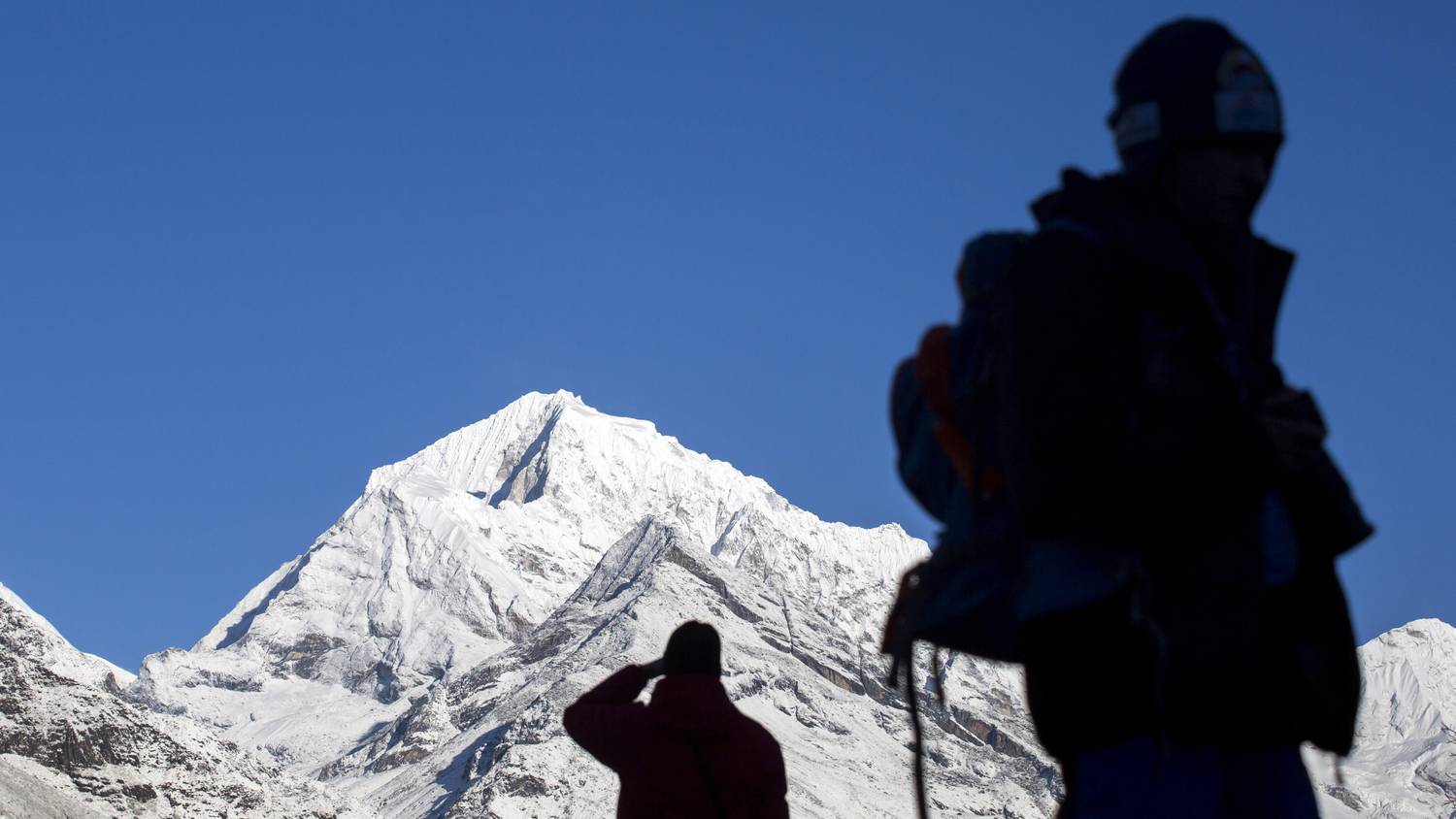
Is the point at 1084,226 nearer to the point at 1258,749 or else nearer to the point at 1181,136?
the point at 1181,136

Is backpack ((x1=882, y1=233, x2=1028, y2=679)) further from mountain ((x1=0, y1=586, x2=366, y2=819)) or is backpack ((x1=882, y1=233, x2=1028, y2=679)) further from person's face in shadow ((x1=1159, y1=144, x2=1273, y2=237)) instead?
mountain ((x1=0, y1=586, x2=366, y2=819))

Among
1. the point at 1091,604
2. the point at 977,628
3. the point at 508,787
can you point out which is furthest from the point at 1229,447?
the point at 508,787

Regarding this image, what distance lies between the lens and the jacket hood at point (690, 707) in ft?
20.9

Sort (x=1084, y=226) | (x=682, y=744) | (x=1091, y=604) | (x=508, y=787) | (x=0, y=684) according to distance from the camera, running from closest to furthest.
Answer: (x=1091, y=604) → (x=1084, y=226) → (x=682, y=744) → (x=0, y=684) → (x=508, y=787)

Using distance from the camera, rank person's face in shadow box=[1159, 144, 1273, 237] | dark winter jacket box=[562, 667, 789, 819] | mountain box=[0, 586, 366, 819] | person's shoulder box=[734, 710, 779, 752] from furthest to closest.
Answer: mountain box=[0, 586, 366, 819], person's shoulder box=[734, 710, 779, 752], dark winter jacket box=[562, 667, 789, 819], person's face in shadow box=[1159, 144, 1273, 237]

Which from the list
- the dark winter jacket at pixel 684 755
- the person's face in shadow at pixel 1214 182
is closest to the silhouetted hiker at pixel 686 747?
the dark winter jacket at pixel 684 755

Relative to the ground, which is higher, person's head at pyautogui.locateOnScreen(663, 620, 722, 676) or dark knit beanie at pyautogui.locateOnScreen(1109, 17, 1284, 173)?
person's head at pyautogui.locateOnScreen(663, 620, 722, 676)

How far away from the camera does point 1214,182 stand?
3469mm

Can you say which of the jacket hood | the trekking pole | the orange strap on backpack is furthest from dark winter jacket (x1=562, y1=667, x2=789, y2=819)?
the orange strap on backpack

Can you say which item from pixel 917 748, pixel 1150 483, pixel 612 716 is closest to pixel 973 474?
pixel 1150 483

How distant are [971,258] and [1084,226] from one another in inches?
8.6

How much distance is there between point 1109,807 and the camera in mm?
3047

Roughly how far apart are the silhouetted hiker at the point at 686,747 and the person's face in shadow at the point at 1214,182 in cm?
335

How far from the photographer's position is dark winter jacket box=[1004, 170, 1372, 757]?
118 inches
